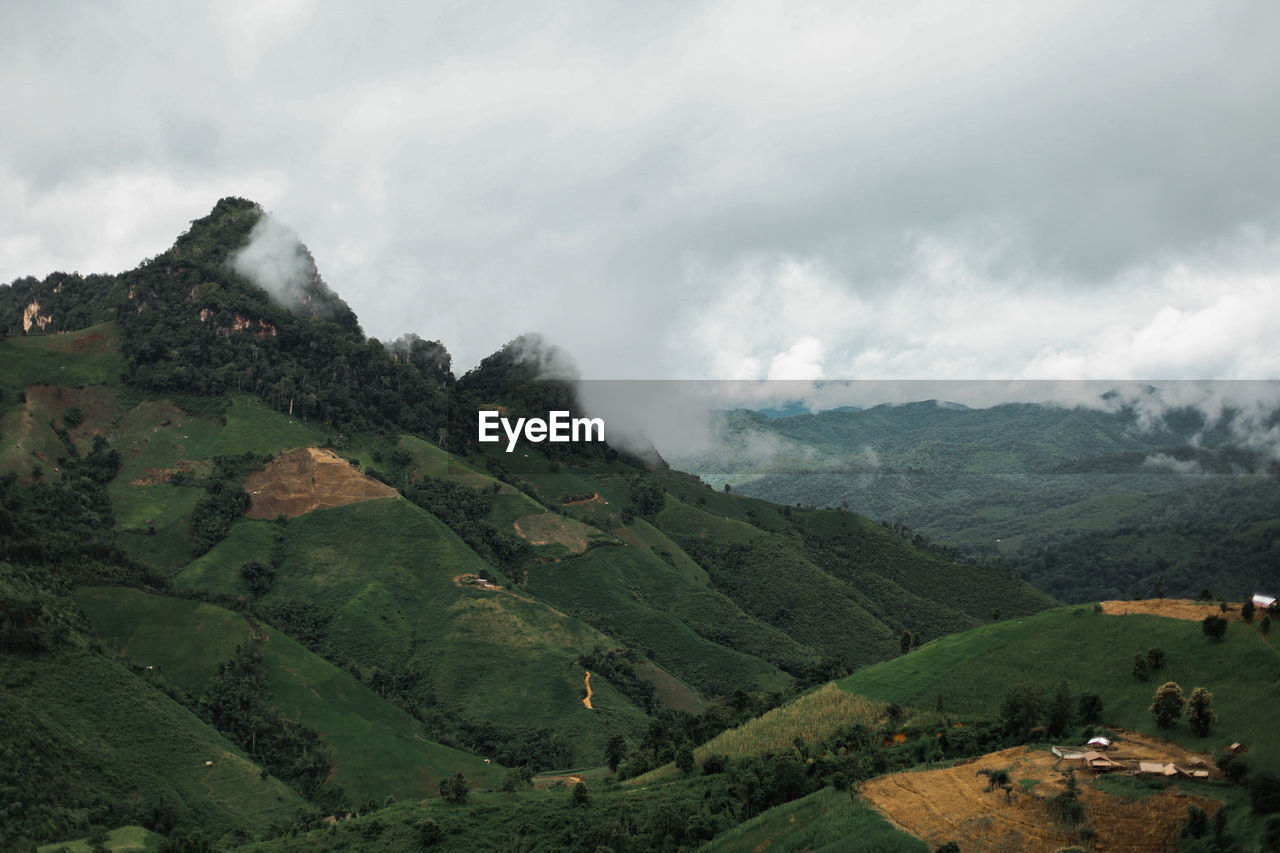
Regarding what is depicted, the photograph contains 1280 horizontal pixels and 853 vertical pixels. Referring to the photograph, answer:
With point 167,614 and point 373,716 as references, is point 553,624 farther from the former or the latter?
point 167,614

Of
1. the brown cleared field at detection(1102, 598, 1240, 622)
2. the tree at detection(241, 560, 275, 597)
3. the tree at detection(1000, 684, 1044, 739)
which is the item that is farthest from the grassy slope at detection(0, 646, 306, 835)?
the brown cleared field at detection(1102, 598, 1240, 622)

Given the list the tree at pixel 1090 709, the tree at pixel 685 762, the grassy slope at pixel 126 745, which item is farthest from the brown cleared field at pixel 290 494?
the tree at pixel 1090 709

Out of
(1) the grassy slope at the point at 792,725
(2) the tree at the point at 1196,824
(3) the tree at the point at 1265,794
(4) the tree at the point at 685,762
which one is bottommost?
(4) the tree at the point at 685,762

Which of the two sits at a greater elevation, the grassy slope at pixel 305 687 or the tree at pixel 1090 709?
the tree at pixel 1090 709

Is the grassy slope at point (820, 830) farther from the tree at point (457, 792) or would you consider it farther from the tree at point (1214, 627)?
the tree at point (1214, 627)

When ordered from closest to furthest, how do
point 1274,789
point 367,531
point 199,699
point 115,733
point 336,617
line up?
point 1274,789 → point 115,733 → point 199,699 → point 336,617 → point 367,531

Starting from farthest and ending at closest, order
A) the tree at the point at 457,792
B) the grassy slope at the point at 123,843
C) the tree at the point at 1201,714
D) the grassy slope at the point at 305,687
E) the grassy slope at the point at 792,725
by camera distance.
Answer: the grassy slope at the point at 305,687, the tree at the point at 457,792, the grassy slope at the point at 792,725, the grassy slope at the point at 123,843, the tree at the point at 1201,714

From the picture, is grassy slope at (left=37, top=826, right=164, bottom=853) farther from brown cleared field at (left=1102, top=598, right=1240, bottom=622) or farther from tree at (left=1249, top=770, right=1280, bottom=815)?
brown cleared field at (left=1102, top=598, right=1240, bottom=622)

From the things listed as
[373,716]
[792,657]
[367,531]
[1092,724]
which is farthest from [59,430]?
[1092,724]
